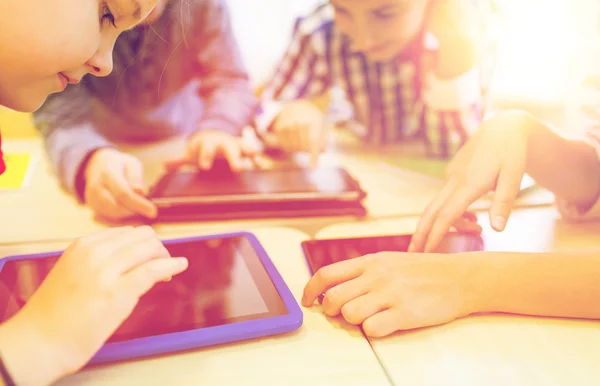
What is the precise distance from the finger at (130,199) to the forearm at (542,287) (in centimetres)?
37

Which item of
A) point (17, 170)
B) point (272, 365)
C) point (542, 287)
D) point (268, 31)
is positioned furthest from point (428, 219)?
point (268, 31)

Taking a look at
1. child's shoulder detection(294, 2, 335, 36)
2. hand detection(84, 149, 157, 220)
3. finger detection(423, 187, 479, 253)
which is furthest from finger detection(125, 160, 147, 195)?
child's shoulder detection(294, 2, 335, 36)

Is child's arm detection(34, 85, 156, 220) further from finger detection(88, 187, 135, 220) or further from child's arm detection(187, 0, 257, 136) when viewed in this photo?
child's arm detection(187, 0, 257, 136)

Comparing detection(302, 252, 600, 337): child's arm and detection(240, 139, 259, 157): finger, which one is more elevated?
detection(302, 252, 600, 337): child's arm

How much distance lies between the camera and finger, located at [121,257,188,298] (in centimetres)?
32

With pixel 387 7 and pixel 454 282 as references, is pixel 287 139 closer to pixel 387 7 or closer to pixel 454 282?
pixel 387 7

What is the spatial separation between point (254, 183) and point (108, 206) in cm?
19

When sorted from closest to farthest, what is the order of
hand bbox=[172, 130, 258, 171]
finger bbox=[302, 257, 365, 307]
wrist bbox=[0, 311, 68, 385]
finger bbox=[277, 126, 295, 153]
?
wrist bbox=[0, 311, 68, 385]
finger bbox=[302, 257, 365, 307]
hand bbox=[172, 130, 258, 171]
finger bbox=[277, 126, 295, 153]

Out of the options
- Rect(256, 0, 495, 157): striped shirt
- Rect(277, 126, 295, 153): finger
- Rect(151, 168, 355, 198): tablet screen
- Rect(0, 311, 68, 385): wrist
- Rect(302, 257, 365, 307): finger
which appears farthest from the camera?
Rect(256, 0, 495, 157): striped shirt

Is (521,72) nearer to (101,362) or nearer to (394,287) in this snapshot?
(394,287)

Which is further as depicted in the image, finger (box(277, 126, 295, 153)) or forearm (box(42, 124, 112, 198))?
finger (box(277, 126, 295, 153))

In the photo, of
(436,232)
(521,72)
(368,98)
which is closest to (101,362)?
(436,232)

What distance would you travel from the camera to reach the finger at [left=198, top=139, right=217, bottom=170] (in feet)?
2.30

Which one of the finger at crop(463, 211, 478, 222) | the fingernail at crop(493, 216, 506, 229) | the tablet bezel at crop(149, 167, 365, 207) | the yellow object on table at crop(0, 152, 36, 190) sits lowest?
the yellow object on table at crop(0, 152, 36, 190)
